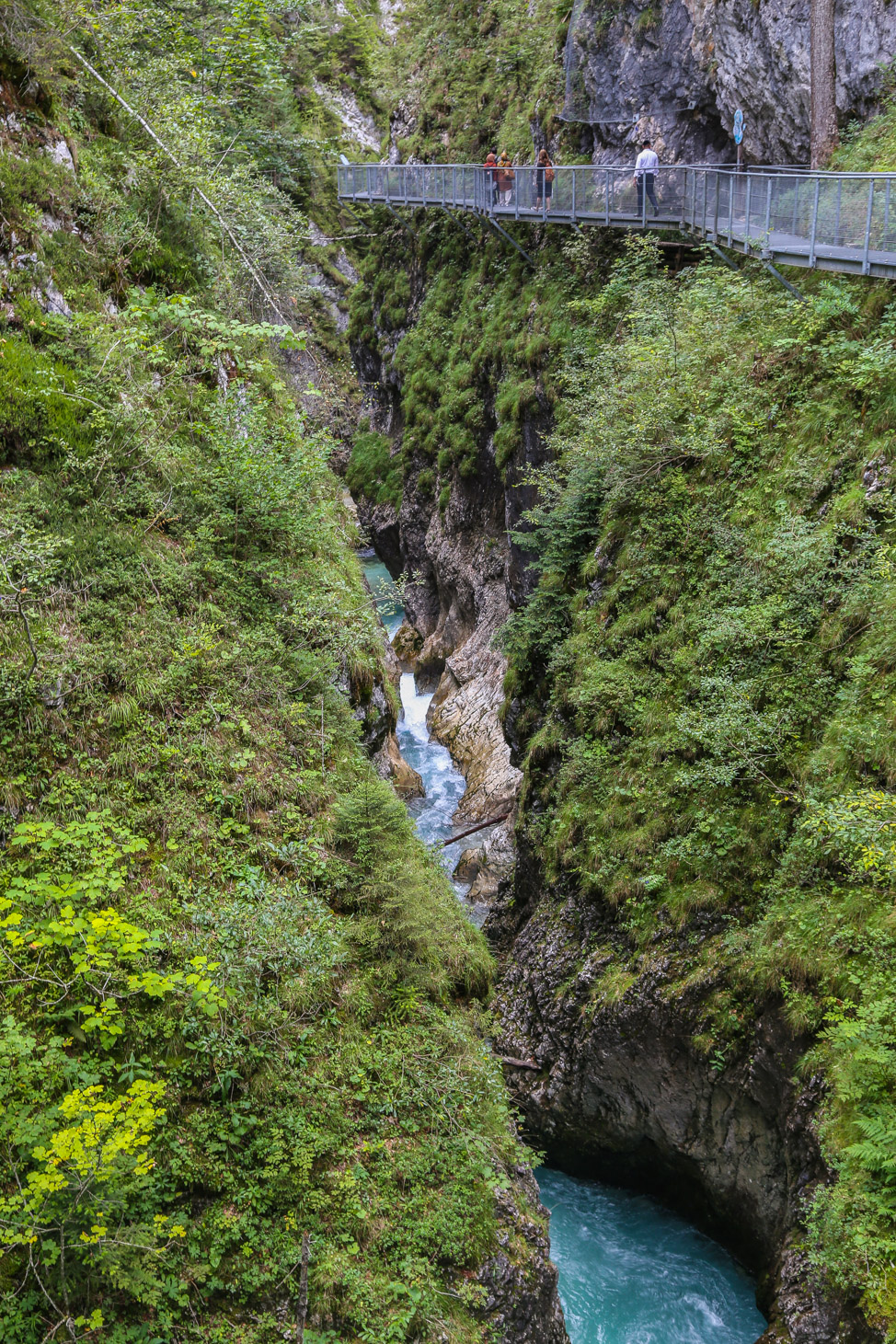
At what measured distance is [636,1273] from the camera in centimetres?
1078

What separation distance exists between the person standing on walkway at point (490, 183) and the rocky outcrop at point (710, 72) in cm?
240

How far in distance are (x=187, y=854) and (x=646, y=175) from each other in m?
16.2

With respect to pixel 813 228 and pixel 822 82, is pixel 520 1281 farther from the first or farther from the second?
pixel 822 82

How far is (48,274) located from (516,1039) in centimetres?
1184

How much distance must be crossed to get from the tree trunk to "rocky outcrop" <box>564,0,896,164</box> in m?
0.23

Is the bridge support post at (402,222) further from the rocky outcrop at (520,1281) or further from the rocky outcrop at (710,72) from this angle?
the rocky outcrop at (520,1281)

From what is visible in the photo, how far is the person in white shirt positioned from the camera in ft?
54.2

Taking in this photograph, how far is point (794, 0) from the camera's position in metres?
13.8

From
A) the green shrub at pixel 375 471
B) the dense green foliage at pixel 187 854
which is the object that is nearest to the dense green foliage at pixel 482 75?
the green shrub at pixel 375 471

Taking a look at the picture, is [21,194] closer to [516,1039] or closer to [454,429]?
[516,1039]

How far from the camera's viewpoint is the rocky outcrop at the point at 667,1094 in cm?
837

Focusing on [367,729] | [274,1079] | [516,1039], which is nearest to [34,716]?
[274,1079]

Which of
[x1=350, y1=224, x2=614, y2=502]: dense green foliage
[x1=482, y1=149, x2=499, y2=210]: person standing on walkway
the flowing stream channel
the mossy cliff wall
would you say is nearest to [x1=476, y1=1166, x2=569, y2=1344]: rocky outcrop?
the mossy cliff wall

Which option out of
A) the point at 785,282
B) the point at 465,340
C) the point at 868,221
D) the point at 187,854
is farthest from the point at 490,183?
the point at 187,854
